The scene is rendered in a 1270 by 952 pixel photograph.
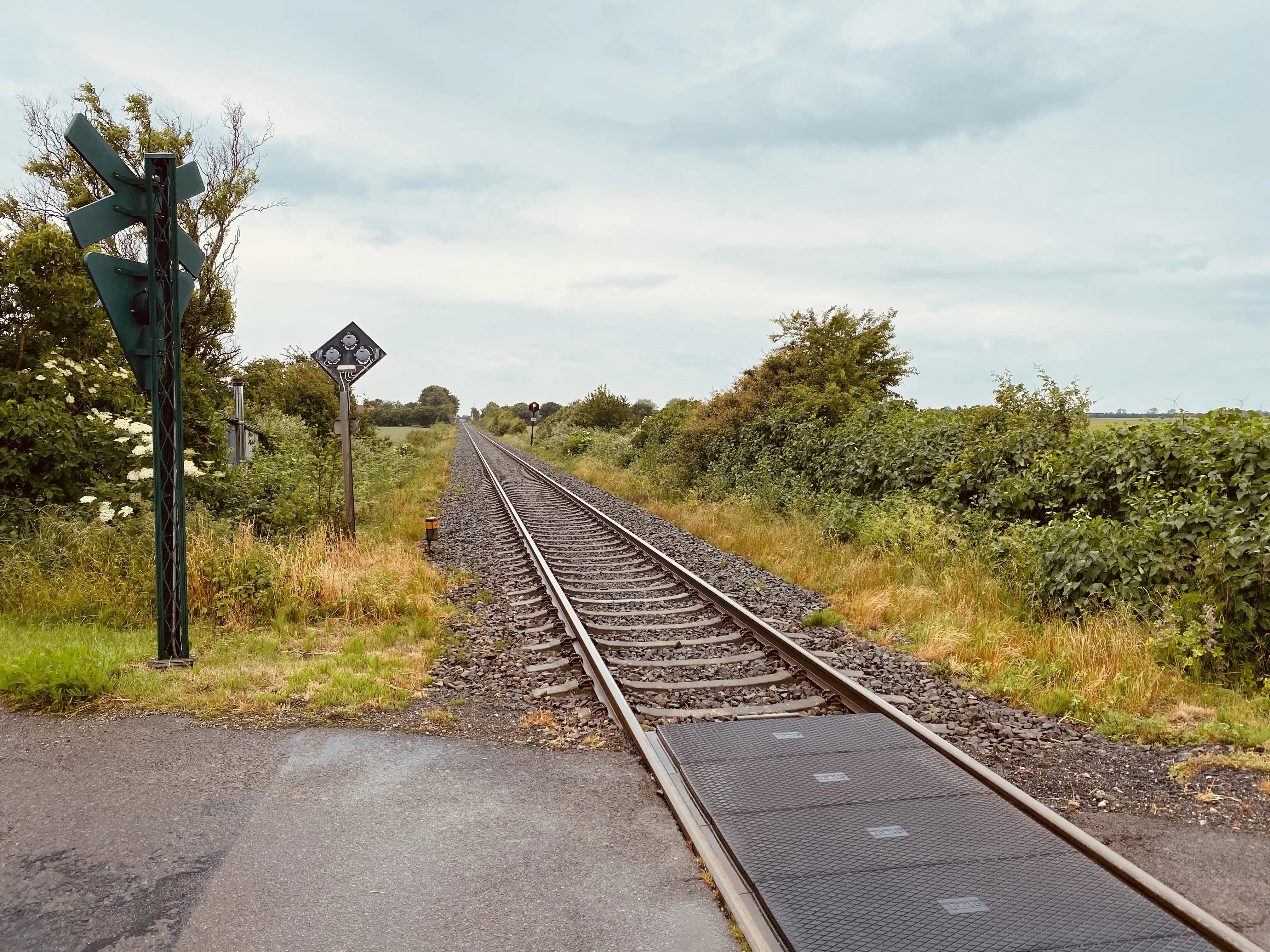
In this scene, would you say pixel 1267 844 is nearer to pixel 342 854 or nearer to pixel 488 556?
pixel 342 854

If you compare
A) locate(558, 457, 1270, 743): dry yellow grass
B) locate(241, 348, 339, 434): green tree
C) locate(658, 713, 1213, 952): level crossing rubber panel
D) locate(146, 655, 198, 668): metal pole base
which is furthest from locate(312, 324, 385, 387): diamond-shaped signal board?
locate(241, 348, 339, 434): green tree

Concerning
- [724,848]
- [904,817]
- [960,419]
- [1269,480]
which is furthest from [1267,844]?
[960,419]

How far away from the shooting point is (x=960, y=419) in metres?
12.1

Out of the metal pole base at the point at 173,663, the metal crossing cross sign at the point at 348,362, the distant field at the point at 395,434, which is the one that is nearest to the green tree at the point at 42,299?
the metal crossing cross sign at the point at 348,362

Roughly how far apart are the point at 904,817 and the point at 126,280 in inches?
241

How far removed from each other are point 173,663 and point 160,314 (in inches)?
101

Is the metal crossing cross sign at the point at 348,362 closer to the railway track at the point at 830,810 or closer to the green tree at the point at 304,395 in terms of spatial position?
the railway track at the point at 830,810

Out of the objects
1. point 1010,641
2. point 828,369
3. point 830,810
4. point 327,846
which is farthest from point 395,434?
point 830,810

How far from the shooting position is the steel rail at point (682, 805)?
3072 mm

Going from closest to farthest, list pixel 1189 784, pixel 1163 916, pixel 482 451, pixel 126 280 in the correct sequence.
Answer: pixel 1163 916
pixel 1189 784
pixel 126 280
pixel 482 451

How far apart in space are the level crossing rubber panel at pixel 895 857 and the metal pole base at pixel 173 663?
3640 mm

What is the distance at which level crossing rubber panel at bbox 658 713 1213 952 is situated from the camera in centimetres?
304

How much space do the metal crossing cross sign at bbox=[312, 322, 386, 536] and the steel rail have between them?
468 centimetres

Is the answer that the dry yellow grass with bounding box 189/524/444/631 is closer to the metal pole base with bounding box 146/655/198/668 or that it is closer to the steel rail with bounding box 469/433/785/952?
the metal pole base with bounding box 146/655/198/668
